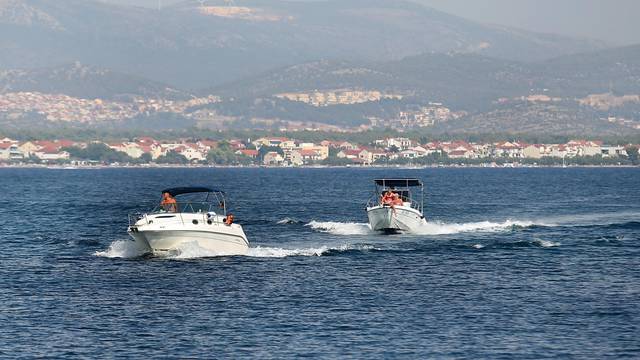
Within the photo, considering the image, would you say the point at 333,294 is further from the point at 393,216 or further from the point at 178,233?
the point at 393,216

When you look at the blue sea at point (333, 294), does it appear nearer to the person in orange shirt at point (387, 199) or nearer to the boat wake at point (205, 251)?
the boat wake at point (205, 251)

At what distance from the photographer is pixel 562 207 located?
138 metres

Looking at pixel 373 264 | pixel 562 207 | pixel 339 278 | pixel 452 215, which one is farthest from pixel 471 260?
pixel 562 207

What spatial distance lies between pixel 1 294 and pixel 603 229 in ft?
178

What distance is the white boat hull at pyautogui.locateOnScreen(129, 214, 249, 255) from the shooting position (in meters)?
72.4

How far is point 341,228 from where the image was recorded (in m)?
99.9

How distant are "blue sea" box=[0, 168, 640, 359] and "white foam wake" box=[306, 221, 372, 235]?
0.73ft

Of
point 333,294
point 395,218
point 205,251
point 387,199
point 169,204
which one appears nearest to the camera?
point 333,294

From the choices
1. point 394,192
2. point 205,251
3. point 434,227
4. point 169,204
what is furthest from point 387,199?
point 169,204

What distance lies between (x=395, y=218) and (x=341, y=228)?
8.53 meters

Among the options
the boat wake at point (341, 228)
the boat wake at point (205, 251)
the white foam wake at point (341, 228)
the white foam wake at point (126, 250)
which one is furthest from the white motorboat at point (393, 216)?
the white foam wake at point (126, 250)

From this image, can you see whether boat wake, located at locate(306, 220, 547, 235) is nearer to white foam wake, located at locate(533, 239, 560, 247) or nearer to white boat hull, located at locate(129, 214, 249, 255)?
white foam wake, located at locate(533, 239, 560, 247)

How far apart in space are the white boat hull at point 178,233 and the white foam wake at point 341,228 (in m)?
22.4

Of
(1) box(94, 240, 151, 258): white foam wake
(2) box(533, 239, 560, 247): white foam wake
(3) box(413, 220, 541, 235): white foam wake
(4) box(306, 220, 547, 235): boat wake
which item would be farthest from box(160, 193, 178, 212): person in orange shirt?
(2) box(533, 239, 560, 247): white foam wake
